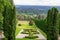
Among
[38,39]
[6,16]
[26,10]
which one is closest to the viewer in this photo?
[6,16]

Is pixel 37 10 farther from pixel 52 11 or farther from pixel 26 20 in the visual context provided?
pixel 52 11

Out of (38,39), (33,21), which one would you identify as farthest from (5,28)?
(33,21)

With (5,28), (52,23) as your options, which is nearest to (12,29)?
(5,28)

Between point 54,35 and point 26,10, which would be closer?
point 54,35

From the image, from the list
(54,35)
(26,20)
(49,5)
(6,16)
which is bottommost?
(26,20)

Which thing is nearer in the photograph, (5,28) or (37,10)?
(5,28)

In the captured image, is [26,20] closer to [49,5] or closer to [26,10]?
[26,10]

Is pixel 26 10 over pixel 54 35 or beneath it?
beneath

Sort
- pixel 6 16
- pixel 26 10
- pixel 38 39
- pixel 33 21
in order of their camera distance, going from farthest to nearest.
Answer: pixel 26 10 < pixel 33 21 < pixel 38 39 < pixel 6 16

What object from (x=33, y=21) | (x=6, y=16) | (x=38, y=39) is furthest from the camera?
(x=33, y=21)
